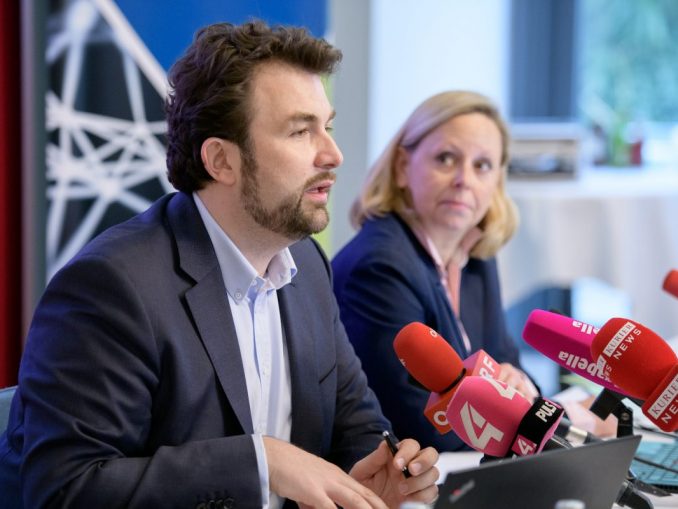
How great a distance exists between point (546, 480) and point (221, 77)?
0.87 meters

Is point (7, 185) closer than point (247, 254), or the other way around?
point (247, 254)

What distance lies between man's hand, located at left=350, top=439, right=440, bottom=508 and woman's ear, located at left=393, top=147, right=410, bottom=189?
3.65 ft

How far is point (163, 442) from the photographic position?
164 cm

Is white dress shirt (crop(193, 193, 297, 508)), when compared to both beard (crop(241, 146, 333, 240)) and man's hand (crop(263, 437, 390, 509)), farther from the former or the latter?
man's hand (crop(263, 437, 390, 509))

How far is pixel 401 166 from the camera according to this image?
2678mm

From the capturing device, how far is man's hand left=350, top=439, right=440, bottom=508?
1587 mm

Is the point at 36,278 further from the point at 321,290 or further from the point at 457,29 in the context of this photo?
the point at 457,29

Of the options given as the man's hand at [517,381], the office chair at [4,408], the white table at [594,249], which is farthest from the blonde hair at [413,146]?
the white table at [594,249]

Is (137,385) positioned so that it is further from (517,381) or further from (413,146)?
(413,146)

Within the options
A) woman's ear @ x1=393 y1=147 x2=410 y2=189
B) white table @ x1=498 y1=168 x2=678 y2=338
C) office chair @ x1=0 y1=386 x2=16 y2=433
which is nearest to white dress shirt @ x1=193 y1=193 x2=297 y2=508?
office chair @ x1=0 y1=386 x2=16 y2=433

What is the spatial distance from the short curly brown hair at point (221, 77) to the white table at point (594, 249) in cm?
295

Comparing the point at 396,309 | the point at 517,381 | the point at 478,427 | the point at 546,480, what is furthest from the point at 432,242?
the point at 546,480

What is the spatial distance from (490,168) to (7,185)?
4.42ft

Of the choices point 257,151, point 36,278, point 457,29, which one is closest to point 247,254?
point 257,151
